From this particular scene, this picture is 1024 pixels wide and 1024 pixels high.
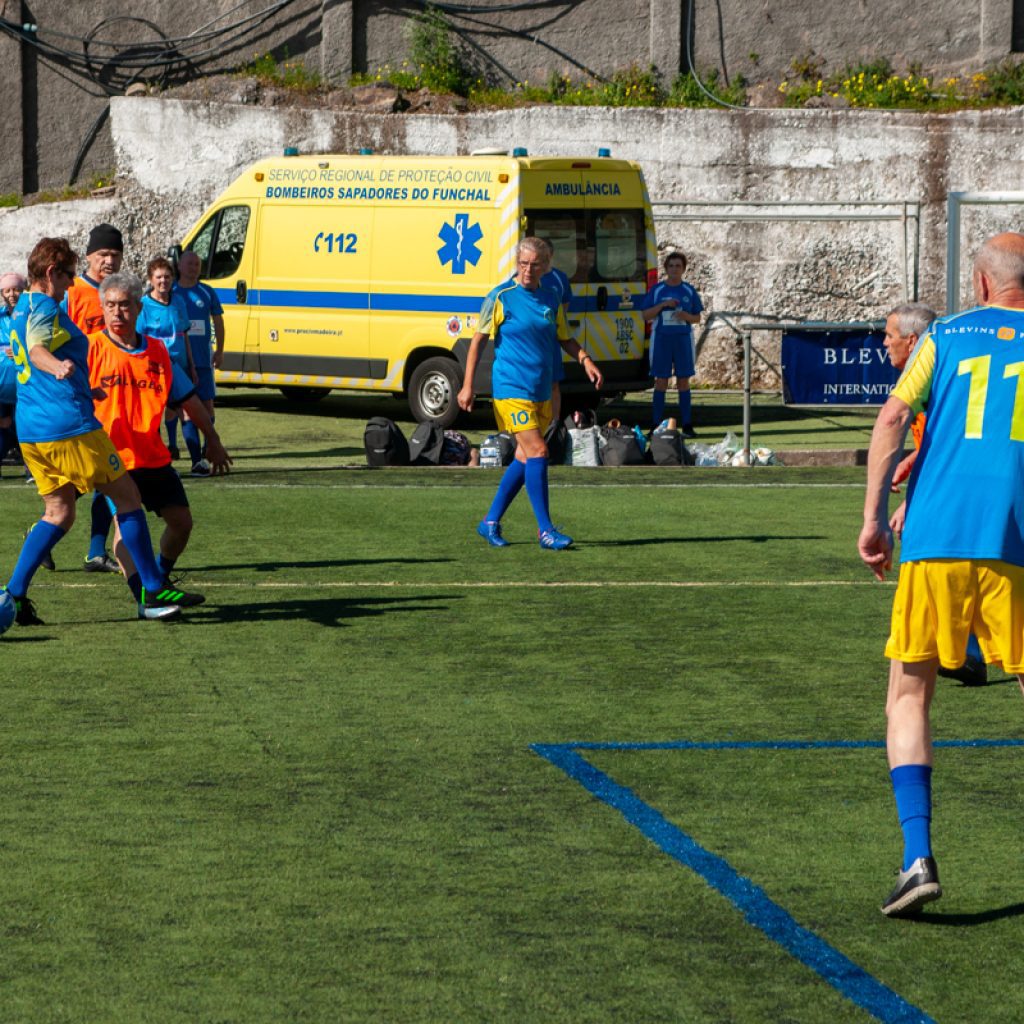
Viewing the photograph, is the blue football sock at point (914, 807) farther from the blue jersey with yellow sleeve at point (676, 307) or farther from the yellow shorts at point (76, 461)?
the blue jersey with yellow sleeve at point (676, 307)

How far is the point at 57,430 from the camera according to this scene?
29.3ft

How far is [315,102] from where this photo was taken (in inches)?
1033

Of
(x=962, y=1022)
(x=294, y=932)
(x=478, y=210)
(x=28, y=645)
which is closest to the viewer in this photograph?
(x=962, y=1022)

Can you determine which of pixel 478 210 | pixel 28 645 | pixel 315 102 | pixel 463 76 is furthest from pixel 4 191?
pixel 28 645

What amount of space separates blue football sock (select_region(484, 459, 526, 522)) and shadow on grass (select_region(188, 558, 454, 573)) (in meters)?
0.71

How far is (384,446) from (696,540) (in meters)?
4.87

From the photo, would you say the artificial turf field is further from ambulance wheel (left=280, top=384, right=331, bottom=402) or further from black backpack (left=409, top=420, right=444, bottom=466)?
ambulance wheel (left=280, top=384, right=331, bottom=402)

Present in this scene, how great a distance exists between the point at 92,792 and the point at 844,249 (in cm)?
1942

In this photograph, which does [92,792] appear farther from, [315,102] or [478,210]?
[315,102]

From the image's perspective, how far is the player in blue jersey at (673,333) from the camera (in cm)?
1959

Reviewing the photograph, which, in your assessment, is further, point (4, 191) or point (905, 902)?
point (4, 191)

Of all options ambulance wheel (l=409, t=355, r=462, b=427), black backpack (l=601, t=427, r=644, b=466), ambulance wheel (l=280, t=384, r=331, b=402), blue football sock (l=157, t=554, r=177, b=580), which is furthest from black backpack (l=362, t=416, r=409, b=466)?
blue football sock (l=157, t=554, r=177, b=580)

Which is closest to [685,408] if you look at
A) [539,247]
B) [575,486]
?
[575,486]

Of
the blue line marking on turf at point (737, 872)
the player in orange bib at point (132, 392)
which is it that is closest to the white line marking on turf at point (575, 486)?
Answer: the player in orange bib at point (132, 392)
